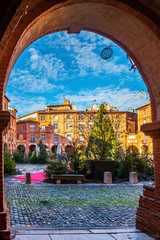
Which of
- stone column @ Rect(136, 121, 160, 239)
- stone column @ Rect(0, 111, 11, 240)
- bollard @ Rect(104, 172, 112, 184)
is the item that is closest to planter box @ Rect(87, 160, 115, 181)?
bollard @ Rect(104, 172, 112, 184)

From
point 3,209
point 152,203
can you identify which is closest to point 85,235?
point 152,203

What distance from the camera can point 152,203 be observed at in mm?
4520

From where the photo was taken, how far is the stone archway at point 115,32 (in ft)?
12.0

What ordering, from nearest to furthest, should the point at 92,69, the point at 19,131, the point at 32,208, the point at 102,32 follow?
the point at 102,32, the point at 32,208, the point at 19,131, the point at 92,69

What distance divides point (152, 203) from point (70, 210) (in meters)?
2.78

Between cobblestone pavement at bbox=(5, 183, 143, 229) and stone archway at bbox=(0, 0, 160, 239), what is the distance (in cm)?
121

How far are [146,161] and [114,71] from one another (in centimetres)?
13807

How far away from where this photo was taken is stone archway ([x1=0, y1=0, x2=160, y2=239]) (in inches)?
144

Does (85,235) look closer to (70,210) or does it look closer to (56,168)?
(70,210)

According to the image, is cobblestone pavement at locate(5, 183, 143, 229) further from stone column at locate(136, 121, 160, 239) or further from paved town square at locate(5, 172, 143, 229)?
stone column at locate(136, 121, 160, 239)

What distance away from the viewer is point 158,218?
425 centimetres

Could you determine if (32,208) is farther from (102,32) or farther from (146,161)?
(146,161)

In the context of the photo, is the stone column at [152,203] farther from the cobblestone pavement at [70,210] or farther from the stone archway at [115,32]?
the cobblestone pavement at [70,210]

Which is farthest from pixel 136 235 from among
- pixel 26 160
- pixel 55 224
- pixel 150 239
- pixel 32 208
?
pixel 26 160
